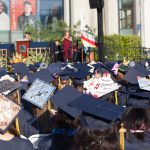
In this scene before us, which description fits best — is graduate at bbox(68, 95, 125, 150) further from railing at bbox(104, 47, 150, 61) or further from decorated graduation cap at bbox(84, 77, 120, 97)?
railing at bbox(104, 47, 150, 61)

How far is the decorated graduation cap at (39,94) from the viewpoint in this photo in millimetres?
5793

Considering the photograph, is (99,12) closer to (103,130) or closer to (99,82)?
(99,82)

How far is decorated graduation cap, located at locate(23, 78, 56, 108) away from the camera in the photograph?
579 cm

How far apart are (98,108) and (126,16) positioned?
Result: 27853 millimetres

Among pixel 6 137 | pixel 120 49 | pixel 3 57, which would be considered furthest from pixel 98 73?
pixel 120 49

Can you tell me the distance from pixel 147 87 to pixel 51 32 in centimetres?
2151

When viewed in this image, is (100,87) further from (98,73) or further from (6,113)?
(6,113)

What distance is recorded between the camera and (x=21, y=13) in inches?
1348

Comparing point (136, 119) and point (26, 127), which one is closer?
point (136, 119)

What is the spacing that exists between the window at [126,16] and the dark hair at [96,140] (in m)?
27.6

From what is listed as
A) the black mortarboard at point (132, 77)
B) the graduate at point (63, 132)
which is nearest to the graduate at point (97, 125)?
the graduate at point (63, 132)

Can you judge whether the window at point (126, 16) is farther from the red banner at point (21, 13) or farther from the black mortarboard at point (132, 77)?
the black mortarboard at point (132, 77)

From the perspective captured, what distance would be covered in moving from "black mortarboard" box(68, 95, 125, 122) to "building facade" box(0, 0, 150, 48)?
22.1 meters

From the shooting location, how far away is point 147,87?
6.74m
